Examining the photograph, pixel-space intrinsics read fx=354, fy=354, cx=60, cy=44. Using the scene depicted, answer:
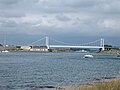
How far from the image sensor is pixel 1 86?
4238cm

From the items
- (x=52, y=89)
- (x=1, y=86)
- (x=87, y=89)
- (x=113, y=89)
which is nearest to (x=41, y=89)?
(x=52, y=89)

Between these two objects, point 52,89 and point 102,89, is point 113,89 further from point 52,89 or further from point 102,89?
point 52,89

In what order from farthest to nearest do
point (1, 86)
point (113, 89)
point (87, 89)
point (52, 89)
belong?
point (1, 86), point (52, 89), point (87, 89), point (113, 89)

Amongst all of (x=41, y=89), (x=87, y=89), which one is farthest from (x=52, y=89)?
(x=87, y=89)

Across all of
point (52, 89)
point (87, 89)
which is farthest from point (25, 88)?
point (87, 89)

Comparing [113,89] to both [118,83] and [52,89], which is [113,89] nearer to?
[118,83]

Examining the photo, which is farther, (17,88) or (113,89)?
(17,88)

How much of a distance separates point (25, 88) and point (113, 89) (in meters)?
17.1

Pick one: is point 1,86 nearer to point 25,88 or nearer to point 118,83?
point 25,88

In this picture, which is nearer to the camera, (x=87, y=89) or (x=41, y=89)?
(x=87, y=89)

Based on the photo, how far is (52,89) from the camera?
38531mm

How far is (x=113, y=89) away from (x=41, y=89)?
50.6 ft

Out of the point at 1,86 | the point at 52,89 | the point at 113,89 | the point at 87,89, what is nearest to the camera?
the point at 113,89

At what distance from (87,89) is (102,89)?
6.17 ft
